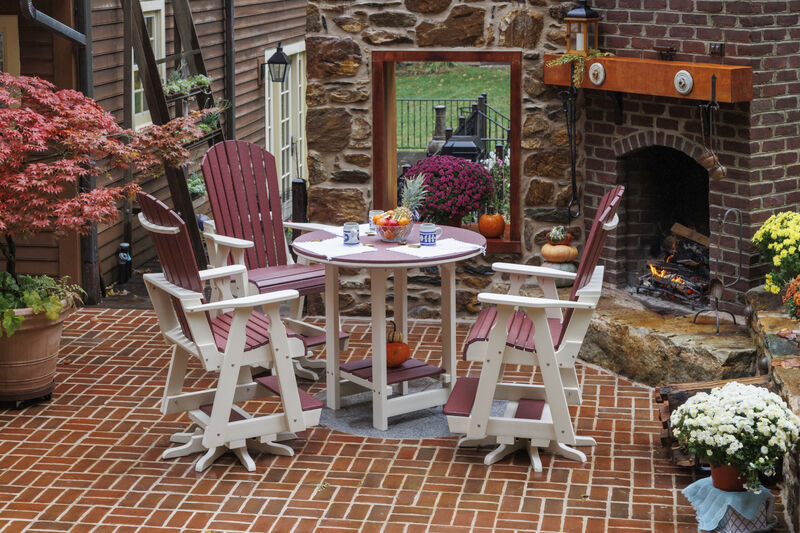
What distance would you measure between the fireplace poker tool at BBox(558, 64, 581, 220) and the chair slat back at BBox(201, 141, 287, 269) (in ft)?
6.01

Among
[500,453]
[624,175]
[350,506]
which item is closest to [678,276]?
[624,175]

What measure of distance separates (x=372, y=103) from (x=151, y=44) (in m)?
3.10

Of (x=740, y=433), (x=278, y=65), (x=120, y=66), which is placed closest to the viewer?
(x=740, y=433)

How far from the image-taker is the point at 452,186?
7074 millimetres

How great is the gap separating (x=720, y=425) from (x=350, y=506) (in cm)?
150

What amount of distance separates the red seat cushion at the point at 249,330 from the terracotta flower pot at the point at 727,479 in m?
1.99

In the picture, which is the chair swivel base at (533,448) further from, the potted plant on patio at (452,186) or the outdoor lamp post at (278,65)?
the outdoor lamp post at (278,65)

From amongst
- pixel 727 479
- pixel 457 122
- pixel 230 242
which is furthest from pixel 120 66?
pixel 727 479

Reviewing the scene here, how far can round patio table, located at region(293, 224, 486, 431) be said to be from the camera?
529 centimetres

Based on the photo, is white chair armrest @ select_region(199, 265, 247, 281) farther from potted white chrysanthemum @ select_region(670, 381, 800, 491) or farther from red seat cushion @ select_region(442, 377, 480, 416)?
potted white chrysanthemum @ select_region(670, 381, 800, 491)

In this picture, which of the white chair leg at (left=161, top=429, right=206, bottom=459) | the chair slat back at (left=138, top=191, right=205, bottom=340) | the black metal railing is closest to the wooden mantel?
the chair slat back at (left=138, top=191, right=205, bottom=340)

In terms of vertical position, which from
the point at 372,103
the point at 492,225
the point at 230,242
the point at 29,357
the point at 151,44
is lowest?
the point at 29,357

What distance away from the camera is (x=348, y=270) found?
24.3 feet

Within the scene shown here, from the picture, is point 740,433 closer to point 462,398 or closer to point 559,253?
point 462,398
